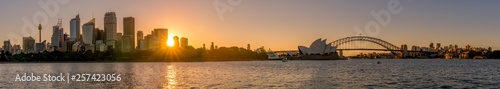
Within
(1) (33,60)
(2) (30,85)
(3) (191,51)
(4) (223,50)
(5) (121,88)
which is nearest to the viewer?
(5) (121,88)

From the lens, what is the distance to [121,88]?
34.4 meters

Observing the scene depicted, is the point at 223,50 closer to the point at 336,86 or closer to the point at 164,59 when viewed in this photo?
the point at 164,59

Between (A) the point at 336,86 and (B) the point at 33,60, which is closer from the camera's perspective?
(A) the point at 336,86

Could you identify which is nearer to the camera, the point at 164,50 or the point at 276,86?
the point at 276,86

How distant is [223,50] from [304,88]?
522 ft

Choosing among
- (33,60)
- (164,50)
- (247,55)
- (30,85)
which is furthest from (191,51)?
(30,85)

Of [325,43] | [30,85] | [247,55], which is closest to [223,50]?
[247,55]

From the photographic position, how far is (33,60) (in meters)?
162

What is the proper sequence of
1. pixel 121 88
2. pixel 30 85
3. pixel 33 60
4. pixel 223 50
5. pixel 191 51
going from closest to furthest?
1. pixel 121 88
2. pixel 30 85
3. pixel 33 60
4. pixel 191 51
5. pixel 223 50

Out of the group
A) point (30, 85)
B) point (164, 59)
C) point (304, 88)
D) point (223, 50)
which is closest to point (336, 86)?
point (304, 88)

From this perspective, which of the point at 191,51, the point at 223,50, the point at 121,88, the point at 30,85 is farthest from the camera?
the point at 223,50

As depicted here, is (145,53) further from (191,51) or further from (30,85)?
(30,85)

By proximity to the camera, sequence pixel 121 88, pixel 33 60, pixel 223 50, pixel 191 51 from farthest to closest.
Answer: pixel 223 50 → pixel 191 51 → pixel 33 60 → pixel 121 88

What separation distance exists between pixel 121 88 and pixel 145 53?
13758 centimetres
